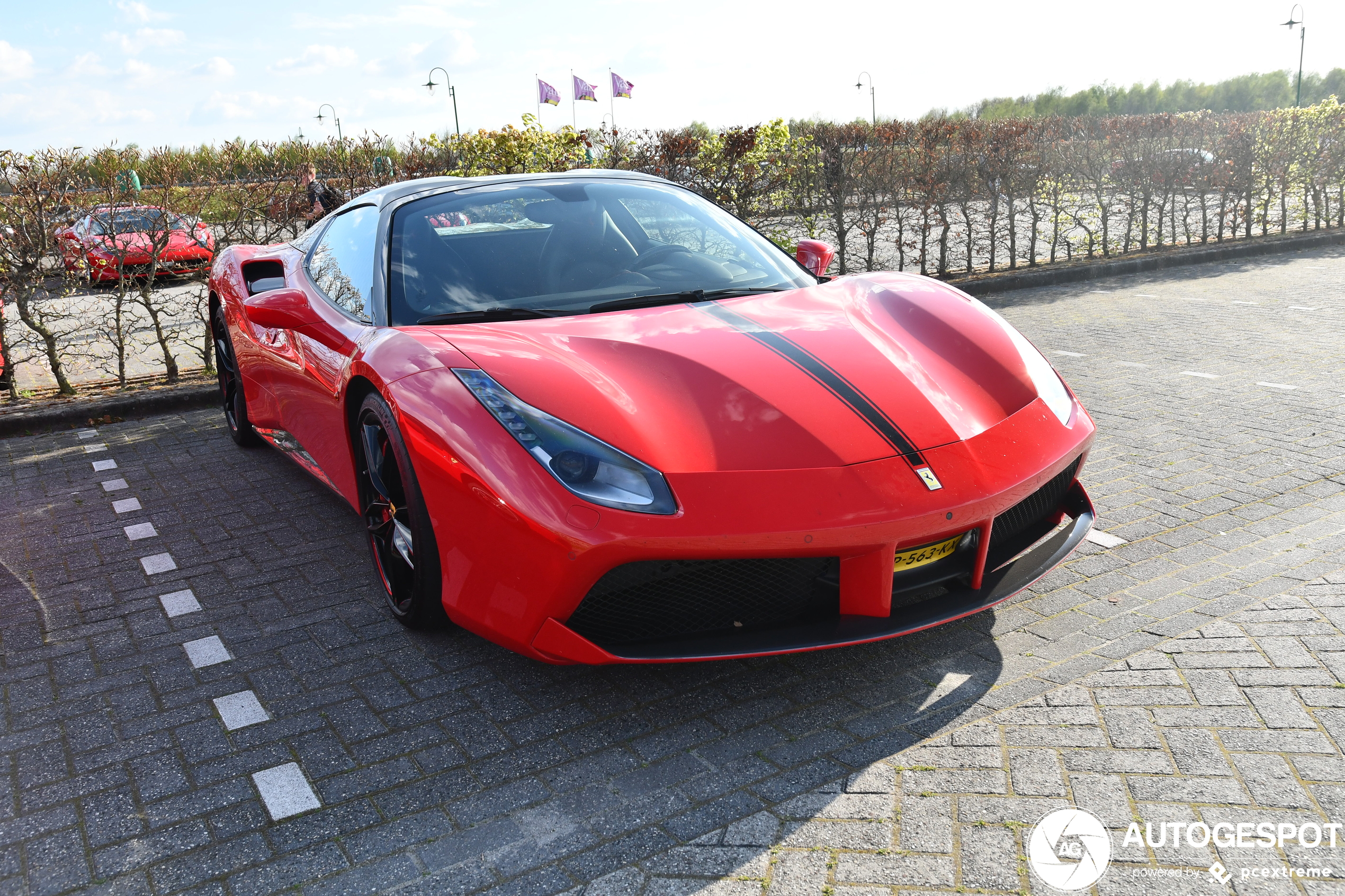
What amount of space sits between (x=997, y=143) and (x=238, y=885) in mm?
11196

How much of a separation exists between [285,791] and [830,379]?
1775mm

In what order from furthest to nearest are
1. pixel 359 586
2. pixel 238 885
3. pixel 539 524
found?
pixel 359 586 → pixel 539 524 → pixel 238 885

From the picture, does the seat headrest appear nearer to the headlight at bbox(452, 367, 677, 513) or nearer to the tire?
the tire

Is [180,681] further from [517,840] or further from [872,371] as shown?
[872,371]

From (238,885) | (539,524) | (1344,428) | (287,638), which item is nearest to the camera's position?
(238,885)

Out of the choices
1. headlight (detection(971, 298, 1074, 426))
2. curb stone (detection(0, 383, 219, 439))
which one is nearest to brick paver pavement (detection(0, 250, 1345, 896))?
headlight (detection(971, 298, 1074, 426))

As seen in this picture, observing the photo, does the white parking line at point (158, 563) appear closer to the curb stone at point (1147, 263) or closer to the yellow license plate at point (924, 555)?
the yellow license plate at point (924, 555)

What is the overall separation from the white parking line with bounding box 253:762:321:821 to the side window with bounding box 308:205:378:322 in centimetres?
158

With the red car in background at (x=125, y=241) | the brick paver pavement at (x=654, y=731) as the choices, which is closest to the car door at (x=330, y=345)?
the brick paver pavement at (x=654, y=731)

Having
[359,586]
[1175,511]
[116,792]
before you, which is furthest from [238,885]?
[1175,511]

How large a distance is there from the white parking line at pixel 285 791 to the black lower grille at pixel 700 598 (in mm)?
759

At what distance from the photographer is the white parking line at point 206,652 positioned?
3.14 m

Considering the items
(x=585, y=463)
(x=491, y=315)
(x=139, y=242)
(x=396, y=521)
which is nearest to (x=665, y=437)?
(x=585, y=463)

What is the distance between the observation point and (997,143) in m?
11.3
